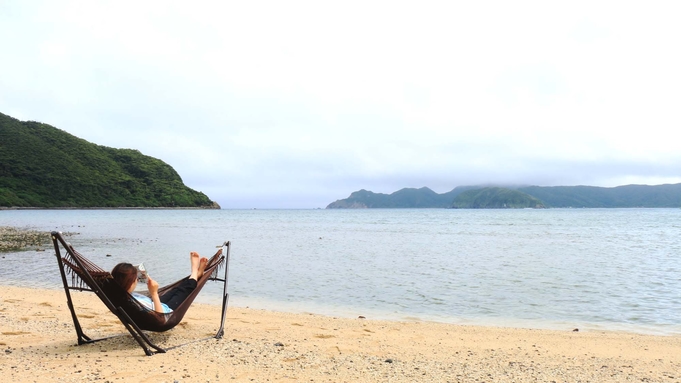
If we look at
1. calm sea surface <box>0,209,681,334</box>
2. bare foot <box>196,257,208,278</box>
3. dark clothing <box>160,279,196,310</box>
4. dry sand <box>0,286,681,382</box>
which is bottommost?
calm sea surface <box>0,209,681,334</box>

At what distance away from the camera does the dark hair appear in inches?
227

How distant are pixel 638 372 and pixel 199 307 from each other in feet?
27.8

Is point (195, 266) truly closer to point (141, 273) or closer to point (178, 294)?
point (178, 294)

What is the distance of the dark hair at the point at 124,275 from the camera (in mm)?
5758

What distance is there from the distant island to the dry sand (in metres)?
113

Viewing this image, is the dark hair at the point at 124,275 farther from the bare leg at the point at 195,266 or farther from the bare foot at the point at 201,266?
the bare foot at the point at 201,266

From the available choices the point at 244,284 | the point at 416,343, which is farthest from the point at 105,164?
the point at 416,343

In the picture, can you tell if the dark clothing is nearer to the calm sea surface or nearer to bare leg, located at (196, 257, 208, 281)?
bare leg, located at (196, 257, 208, 281)

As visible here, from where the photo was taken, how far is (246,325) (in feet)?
27.0

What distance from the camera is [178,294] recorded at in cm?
683

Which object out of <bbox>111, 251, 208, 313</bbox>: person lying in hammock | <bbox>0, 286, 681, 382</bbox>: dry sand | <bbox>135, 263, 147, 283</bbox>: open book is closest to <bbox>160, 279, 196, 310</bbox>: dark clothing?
<bbox>111, 251, 208, 313</bbox>: person lying in hammock

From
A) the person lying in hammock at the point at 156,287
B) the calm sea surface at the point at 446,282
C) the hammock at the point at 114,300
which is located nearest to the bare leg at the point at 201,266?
the person lying in hammock at the point at 156,287

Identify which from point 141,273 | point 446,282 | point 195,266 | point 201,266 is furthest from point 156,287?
point 446,282

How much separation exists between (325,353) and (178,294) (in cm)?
243
